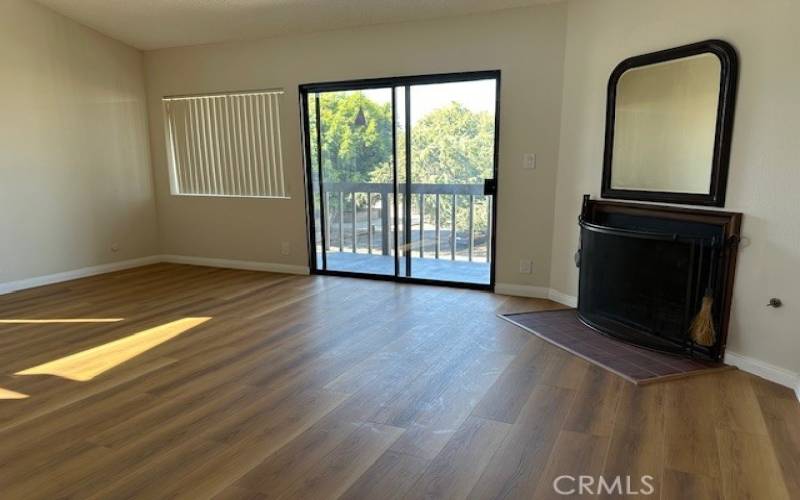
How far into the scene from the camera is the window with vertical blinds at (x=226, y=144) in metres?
5.12

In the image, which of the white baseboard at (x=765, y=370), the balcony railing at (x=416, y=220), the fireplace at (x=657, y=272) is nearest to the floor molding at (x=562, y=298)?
the fireplace at (x=657, y=272)

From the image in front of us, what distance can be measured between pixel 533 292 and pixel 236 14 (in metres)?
3.58

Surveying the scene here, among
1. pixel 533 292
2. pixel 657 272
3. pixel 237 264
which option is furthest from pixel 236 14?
pixel 657 272

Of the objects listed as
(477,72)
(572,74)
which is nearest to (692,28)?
(572,74)

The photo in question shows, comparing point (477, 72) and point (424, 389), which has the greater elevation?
point (477, 72)

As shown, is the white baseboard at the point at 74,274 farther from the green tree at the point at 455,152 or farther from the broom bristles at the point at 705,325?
the broom bristles at the point at 705,325

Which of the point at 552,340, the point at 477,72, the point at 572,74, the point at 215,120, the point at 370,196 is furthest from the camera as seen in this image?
the point at 215,120

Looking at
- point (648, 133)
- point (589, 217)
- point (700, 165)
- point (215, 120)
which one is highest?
point (215, 120)

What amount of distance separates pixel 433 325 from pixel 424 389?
101cm

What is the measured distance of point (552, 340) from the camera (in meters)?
3.19

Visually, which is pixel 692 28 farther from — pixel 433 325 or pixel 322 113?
pixel 322 113

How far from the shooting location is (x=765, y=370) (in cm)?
263

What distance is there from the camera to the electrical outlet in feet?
13.4

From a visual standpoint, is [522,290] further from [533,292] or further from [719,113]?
[719,113]
